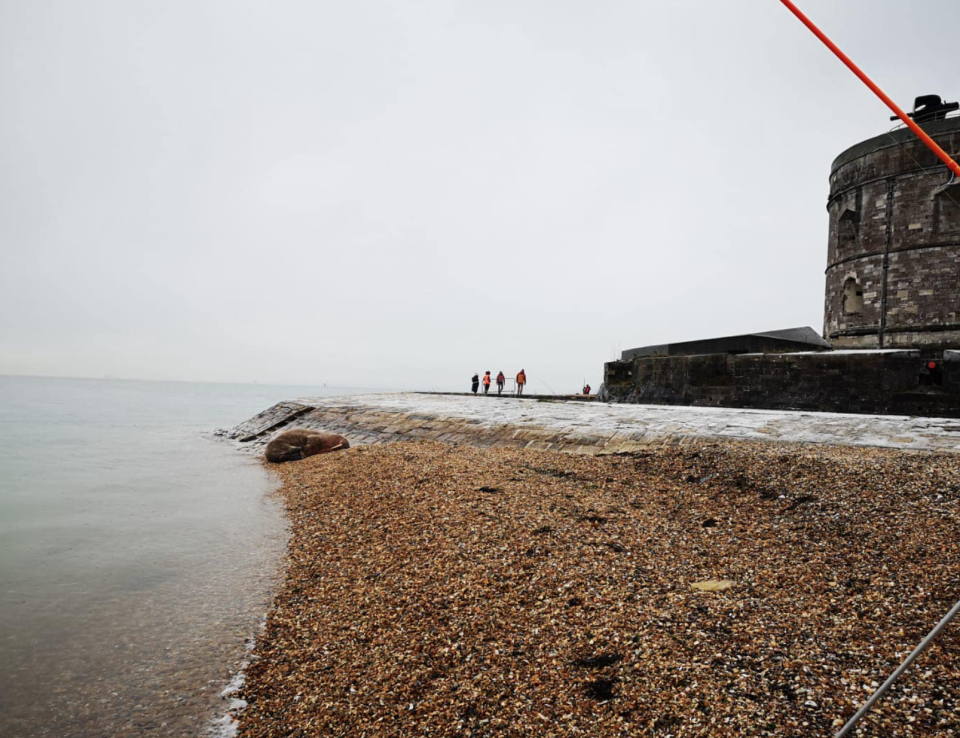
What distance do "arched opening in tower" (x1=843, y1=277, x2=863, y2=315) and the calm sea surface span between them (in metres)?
25.8

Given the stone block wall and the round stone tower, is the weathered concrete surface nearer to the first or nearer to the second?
the stone block wall

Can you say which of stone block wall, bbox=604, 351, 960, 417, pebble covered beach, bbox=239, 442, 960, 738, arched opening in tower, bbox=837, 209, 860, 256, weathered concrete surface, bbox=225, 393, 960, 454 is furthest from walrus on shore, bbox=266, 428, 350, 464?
arched opening in tower, bbox=837, 209, 860, 256

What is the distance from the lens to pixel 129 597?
18.0 ft

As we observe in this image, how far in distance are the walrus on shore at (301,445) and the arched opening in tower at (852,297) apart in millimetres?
23575

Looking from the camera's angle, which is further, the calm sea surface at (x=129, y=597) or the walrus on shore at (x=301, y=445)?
the walrus on shore at (x=301, y=445)

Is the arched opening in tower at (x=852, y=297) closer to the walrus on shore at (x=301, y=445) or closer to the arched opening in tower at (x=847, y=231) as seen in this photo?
the arched opening in tower at (x=847, y=231)

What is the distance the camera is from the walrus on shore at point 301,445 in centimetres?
1446

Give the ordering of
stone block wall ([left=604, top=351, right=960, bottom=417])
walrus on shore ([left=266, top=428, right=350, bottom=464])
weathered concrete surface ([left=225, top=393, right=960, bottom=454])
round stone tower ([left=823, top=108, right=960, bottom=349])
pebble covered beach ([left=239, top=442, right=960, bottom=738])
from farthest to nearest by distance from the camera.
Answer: round stone tower ([left=823, top=108, right=960, bottom=349]) < walrus on shore ([left=266, top=428, right=350, bottom=464]) < stone block wall ([left=604, top=351, right=960, bottom=417]) < weathered concrete surface ([left=225, top=393, right=960, bottom=454]) < pebble covered beach ([left=239, top=442, right=960, bottom=738])

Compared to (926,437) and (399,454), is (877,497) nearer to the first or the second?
(926,437)

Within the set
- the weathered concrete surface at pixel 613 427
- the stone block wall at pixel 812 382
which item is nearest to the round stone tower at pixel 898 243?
the stone block wall at pixel 812 382

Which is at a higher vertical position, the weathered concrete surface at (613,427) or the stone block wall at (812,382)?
the stone block wall at (812,382)

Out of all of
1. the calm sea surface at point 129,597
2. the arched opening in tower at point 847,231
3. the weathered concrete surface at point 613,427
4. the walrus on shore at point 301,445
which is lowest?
the calm sea surface at point 129,597

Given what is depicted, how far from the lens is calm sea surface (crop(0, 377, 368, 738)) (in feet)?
12.0

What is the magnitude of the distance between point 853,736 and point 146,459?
1971cm
